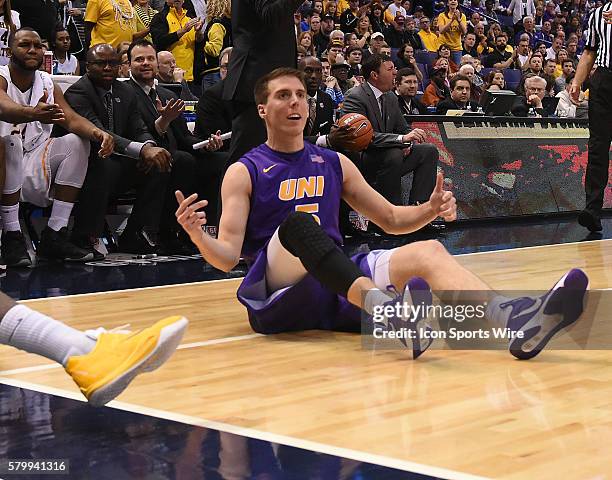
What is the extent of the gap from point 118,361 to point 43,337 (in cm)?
22

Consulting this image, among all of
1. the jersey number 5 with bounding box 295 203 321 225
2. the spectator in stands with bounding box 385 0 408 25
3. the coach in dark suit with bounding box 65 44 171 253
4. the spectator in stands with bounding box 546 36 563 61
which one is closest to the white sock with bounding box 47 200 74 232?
the coach in dark suit with bounding box 65 44 171 253

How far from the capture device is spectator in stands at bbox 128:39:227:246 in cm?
730

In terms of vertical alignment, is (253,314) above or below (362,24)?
below

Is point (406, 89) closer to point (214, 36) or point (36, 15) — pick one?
point (214, 36)

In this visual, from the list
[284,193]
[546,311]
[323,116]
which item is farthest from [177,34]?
[546,311]

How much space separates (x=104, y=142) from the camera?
21.2 ft

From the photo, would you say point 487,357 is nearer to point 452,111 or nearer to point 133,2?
point 452,111

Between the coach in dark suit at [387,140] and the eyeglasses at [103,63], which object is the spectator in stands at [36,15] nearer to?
the eyeglasses at [103,63]

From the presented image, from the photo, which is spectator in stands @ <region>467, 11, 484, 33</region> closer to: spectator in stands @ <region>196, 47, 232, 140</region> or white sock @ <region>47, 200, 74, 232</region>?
spectator in stands @ <region>196, 47, 232, 140</region>

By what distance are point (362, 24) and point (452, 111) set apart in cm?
474

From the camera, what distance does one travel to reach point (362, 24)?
46.7ft

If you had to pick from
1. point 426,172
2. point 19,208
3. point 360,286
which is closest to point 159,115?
point 19,208

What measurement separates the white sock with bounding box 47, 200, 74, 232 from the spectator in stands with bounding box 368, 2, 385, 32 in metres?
8.76

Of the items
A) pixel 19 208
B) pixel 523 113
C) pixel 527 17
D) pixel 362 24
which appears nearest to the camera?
pixel 19 208
